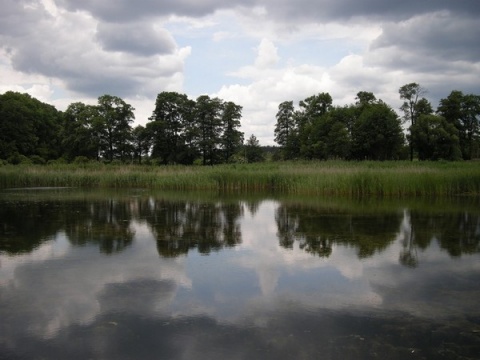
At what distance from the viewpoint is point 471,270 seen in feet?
19.0

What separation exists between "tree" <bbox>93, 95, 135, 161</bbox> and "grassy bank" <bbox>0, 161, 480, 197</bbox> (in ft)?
57.0

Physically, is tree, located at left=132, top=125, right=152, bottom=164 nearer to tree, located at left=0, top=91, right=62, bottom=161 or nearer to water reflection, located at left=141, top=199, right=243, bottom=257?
tree, located at left=0, top=91, right=62, bottom=161

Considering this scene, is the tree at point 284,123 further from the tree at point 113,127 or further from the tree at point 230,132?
the tree at point 113,127

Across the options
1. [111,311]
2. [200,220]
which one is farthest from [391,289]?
[200,220]

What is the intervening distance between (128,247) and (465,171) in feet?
51.8

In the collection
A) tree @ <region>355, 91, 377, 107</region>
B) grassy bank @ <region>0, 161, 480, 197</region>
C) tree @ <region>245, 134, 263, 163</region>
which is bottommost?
grassy bank @ <region>0, 161, 480, 197</region>

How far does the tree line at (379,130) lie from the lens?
131 feet

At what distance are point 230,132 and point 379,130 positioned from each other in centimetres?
1706

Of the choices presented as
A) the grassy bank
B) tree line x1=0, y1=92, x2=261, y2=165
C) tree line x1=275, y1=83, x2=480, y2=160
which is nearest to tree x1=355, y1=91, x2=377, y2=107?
tree line x1=275, y1=83, x2=480, y2=160

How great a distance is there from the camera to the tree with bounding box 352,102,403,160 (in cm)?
3975

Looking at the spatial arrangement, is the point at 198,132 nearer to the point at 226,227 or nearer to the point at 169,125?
the point at 169,125

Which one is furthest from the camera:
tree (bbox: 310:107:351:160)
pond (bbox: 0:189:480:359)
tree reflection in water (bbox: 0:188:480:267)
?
tree (bbox: 310:107:351:160)

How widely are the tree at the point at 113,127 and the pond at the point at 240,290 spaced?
37229mm

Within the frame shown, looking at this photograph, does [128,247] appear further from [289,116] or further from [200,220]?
[289,116]
